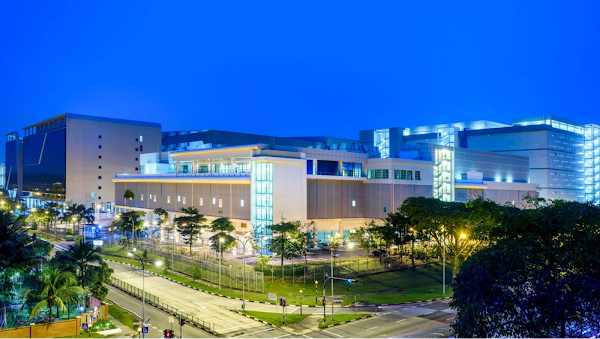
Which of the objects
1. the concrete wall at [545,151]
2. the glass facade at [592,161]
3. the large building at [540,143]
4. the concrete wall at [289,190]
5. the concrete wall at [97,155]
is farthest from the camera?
the glass facade at [592,161]

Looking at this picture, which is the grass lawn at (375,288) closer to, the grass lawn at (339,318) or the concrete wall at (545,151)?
the grass lawn at (339,318)

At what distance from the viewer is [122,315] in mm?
40031

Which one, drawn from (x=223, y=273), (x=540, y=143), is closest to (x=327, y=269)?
(x=223, y=273)

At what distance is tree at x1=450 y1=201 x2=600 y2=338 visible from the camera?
1984cm

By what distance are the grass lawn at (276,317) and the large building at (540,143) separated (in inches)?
4124

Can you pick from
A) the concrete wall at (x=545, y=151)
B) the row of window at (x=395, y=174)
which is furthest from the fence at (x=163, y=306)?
the concrete wall at (x=545, y=151)

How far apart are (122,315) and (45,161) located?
467 ft

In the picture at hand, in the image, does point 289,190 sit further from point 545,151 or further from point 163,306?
point 545,151

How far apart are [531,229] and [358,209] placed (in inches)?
2875

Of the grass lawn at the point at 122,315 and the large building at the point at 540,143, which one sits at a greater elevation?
the large building at the point at 540,143

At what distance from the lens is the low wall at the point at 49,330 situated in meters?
32.0

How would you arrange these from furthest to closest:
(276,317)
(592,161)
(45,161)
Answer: (592,161), (45,161), (276,317)

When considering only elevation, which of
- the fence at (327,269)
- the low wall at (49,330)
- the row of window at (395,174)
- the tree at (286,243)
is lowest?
the fence at (327,269)

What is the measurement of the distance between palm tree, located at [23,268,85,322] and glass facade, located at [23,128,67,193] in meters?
121
